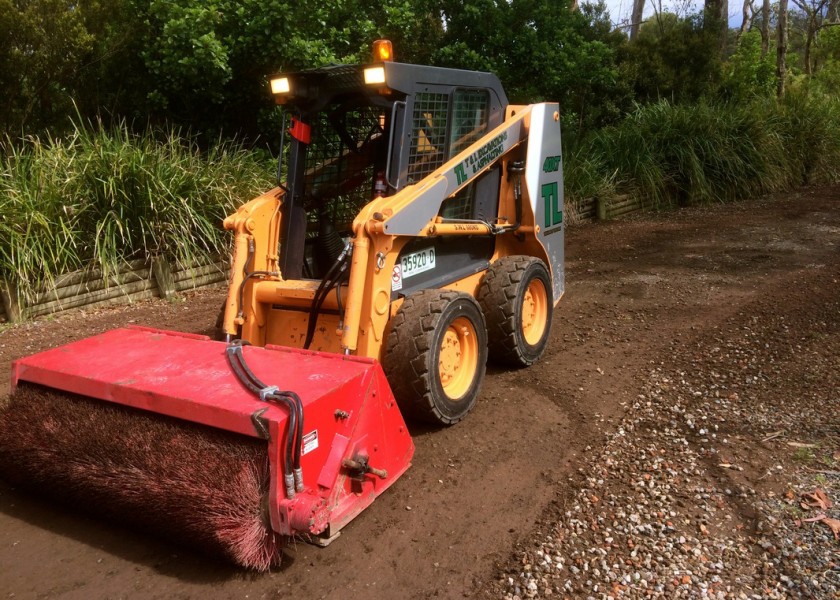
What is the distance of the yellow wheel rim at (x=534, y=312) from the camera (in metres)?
5.02

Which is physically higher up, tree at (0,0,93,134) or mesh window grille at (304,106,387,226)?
tree at (0,0,93,134)

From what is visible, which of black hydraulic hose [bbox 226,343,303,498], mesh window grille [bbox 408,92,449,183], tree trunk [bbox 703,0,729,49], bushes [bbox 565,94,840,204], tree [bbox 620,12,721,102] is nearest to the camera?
black hydraulic hose [bbox 226,343,303,498]

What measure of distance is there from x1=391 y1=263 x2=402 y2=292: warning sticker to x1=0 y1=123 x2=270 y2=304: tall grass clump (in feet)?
12.1

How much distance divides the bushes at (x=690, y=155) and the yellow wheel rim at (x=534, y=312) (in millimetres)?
6134

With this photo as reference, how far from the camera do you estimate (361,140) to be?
15.2 ft

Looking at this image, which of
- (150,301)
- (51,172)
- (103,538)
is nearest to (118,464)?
(103,538)

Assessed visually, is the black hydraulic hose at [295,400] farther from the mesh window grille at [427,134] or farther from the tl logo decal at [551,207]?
the tl logo decal at [551,207]

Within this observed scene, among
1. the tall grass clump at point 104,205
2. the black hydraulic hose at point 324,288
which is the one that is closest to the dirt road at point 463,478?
the tall grass clump at point 104,205

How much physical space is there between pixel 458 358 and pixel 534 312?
1.23m

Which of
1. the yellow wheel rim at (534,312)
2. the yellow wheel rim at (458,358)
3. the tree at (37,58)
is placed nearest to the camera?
the yellow wheel rim at (458,358)

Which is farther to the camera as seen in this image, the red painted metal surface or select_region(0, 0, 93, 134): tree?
select_region(0, 0, 93, 134): tree

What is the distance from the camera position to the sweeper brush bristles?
275 cm

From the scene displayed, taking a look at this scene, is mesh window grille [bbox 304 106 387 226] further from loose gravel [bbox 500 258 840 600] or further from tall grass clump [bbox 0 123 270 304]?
tall grass clump [bbox 0 123 270 304]

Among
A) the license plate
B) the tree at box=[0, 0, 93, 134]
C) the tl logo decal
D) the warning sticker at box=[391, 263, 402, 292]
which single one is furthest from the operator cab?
the tree at box=[0, 0, 93, 134]
